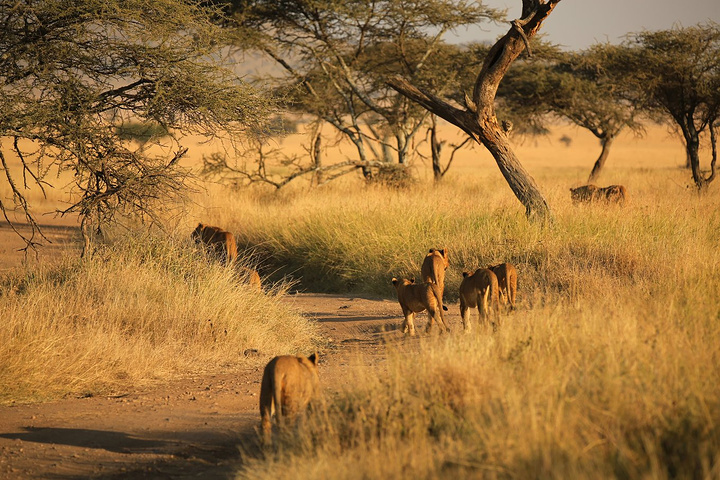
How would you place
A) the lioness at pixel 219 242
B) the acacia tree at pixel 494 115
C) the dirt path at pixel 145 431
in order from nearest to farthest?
1. the dirt path at pixel 145 431
2. the lioness at pixel 219 242
3. the acacia tree at pixel 494 115

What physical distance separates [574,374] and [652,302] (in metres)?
1.89

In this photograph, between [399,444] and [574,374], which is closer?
[399,444]

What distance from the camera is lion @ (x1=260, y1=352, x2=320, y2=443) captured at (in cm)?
424

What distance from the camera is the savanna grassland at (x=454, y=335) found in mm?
3328

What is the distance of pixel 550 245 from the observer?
9.84 meters

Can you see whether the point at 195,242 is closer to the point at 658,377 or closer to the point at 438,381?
the point at 438,381

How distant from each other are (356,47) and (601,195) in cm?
926

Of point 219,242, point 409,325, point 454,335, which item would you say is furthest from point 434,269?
point 219,242

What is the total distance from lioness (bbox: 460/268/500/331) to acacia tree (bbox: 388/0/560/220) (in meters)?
4.36

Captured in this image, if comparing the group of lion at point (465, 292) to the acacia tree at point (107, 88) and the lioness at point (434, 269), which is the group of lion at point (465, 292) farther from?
the acacia tree at point (107, 88)

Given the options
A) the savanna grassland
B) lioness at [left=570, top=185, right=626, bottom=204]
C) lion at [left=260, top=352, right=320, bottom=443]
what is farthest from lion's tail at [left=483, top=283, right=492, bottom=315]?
A: lioness at [left=570, top=185, right=626, bottom=204]

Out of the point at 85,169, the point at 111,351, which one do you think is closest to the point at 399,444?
the point at 111,351

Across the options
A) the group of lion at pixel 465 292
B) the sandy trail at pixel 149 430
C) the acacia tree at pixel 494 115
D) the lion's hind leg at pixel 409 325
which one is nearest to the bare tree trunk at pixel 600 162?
the acacia tree at pixel 494 115

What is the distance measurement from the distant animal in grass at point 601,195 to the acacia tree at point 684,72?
6.22 meters
